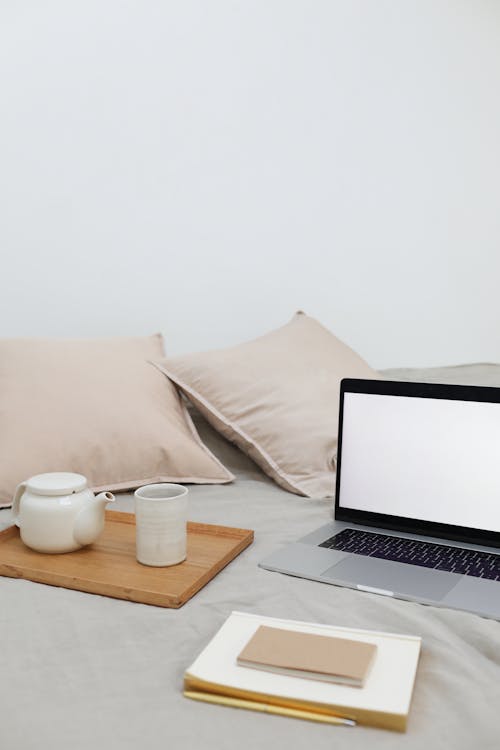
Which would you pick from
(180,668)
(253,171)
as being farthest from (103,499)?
(253,171)

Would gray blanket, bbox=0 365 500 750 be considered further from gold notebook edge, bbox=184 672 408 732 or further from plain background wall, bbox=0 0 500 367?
plain background wall, bbox=0 0 500 367

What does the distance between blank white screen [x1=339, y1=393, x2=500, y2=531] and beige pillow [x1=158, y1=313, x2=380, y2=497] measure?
0.77ft

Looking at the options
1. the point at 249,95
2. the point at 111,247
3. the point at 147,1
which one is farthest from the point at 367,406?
the point at 147,1

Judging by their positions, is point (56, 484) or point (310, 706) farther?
point (56, 484)

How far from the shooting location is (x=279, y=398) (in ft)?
5.72

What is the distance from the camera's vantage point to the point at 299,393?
5.78 ft

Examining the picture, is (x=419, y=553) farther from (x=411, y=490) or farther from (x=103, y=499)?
(x=103, y=499)

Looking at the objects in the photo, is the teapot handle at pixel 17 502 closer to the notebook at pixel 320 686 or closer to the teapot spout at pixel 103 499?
the teapot spout at pixel 103 499

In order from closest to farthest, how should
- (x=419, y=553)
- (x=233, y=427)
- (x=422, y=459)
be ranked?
1. (x=419, y=553)
2. (x=422, y=459)
3. (x=233, y=427)

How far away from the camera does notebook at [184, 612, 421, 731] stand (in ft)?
2.39

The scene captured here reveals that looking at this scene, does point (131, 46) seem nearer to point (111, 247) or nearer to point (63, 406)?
point (111, 247)

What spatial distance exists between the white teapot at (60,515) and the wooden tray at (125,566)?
0.03 m

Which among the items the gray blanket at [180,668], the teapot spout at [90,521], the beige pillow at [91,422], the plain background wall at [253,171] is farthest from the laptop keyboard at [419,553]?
the plain background wall at [253,171]

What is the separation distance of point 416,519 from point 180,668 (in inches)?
23.9
